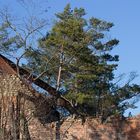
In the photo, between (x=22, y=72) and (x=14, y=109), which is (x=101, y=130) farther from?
(x=14, y=109)

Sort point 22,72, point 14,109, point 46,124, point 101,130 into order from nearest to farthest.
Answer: point 14,109, point 22,72, point 46,124, point 101,130

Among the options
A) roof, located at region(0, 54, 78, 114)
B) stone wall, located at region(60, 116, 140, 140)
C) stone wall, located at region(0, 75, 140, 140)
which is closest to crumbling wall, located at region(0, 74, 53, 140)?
stone wall, located at region(0, 75, 140, 140)

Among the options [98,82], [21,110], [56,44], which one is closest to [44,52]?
[56,44]

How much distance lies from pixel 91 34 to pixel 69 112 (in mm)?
4637

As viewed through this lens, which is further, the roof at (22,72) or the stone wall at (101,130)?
the stone wall at (101,130)

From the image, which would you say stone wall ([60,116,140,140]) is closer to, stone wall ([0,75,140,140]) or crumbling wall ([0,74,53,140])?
stone wall ([0,75,140,140])

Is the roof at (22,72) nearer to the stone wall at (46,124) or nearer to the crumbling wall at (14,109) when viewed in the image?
the stone wall at (46,124)

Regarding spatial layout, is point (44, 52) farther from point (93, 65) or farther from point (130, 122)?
point (130, 122)

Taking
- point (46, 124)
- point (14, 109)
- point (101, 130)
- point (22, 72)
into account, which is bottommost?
point (14, 109)

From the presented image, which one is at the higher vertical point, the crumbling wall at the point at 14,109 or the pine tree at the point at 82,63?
the pine tree at the point at 82,63

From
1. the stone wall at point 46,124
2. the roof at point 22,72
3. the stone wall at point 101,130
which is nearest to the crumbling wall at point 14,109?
the stone wall at point 46,124

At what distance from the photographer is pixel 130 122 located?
21031 millimetres

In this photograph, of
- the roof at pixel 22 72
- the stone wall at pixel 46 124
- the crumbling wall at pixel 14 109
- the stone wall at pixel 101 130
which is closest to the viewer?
the crumbling wall at pixel 14 109

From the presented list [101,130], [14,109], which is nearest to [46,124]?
[101,130]
